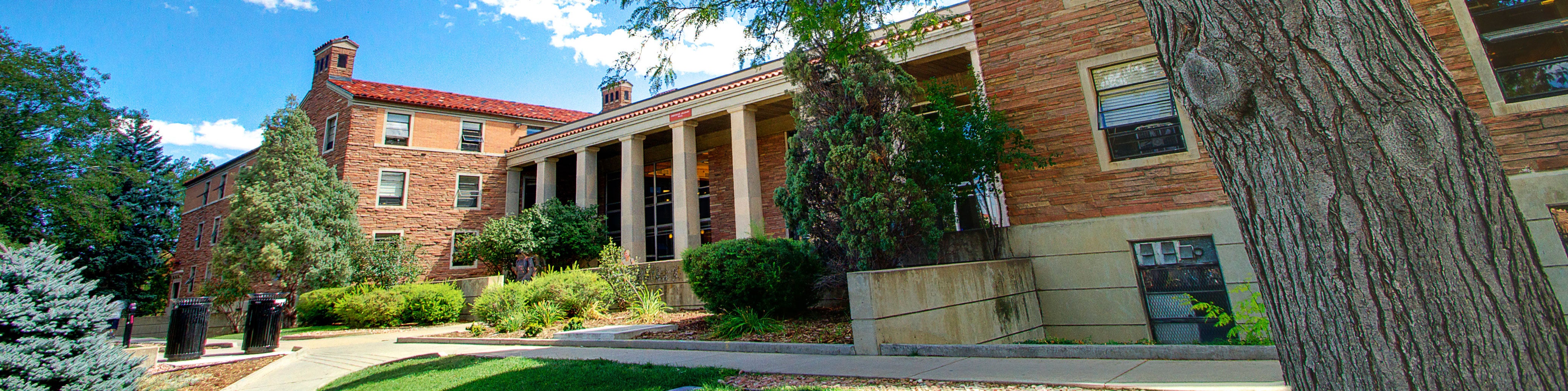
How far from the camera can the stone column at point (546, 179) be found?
74.6 ft

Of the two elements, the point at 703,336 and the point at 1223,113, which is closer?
the point at 1223,113

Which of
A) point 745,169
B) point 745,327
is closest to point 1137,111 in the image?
point 745,327

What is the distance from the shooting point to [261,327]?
1088cm

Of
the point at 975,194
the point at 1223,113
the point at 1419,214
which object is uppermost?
the point at 975,194

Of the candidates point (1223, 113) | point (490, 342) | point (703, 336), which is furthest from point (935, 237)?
point (490, 342)

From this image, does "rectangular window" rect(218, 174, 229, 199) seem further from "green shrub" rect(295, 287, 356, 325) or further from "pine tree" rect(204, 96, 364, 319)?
"green shrub" rect(295, 287, 356, 325)

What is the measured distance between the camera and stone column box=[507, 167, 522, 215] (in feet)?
83.0

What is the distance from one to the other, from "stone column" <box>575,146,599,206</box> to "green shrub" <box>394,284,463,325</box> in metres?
5.79

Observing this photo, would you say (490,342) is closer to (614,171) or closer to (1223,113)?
(1223,113)

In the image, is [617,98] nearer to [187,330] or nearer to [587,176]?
[587,176]

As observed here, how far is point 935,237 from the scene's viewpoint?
27.6 ft

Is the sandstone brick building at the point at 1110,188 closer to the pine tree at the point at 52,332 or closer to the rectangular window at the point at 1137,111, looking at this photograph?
the rectangular window at the point at 1137,111

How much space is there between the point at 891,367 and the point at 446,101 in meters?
25.3

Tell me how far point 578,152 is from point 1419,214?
22252 millimetres
